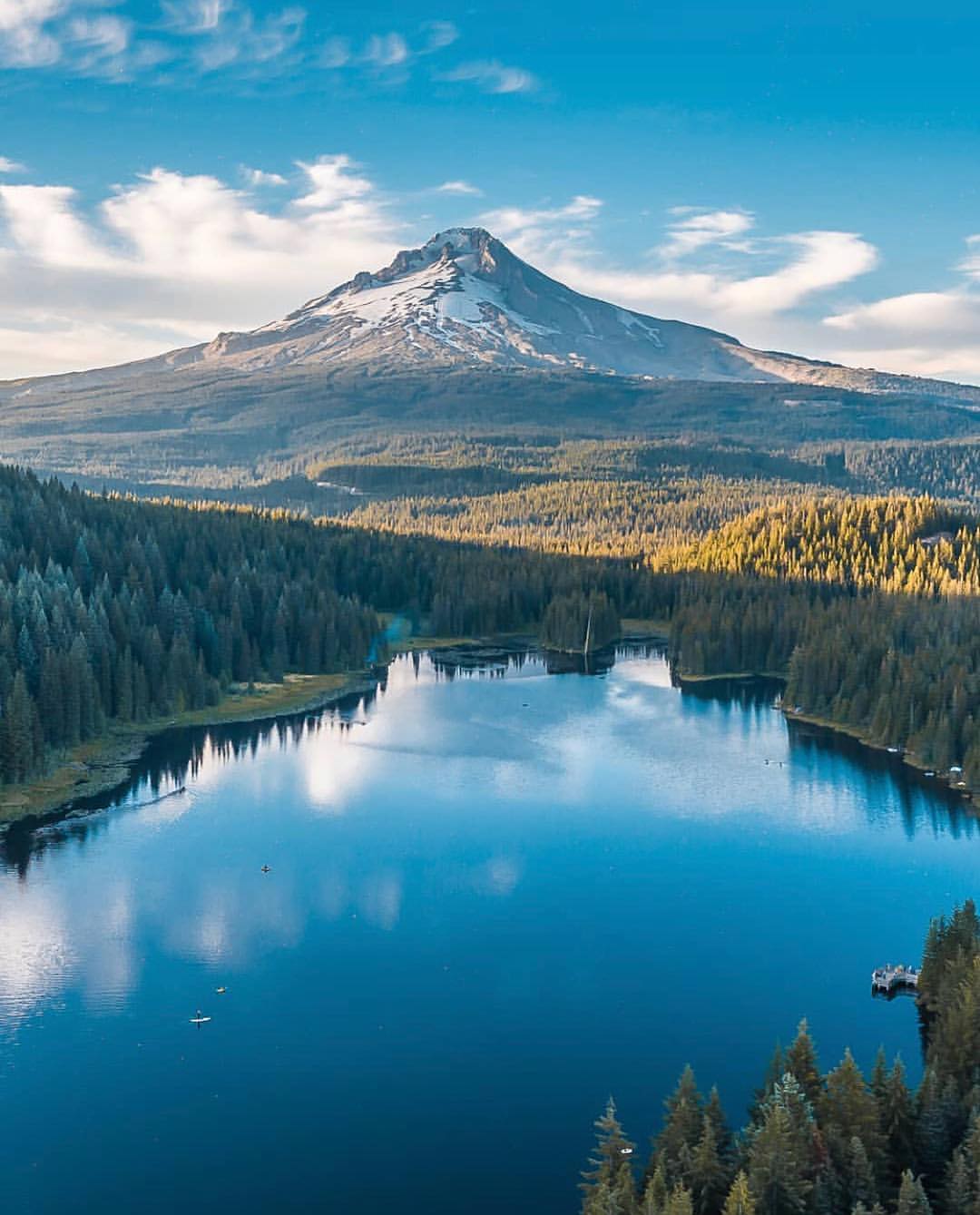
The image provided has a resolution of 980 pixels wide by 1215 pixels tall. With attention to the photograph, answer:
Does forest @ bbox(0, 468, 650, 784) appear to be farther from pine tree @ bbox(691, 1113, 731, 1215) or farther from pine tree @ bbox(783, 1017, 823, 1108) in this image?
pine tree @ bbox(691, 1113, 731, 1215)

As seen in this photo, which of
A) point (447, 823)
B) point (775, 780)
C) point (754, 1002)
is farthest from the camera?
point (775, 780)

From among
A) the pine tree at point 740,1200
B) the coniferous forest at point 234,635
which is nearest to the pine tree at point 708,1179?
the pine tree at point 740,1200

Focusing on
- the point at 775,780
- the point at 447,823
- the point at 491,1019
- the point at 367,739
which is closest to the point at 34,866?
the point at 447,823

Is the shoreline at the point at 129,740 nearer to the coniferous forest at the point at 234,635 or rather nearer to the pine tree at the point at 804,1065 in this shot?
the coniferous forest at the point at 234,635

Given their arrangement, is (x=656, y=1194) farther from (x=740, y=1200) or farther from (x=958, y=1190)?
(x=958, y=1190)

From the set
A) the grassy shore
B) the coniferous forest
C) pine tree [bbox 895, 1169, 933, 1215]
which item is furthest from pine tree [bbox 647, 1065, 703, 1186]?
the coniferous forest

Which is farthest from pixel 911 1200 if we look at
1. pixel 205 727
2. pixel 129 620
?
pixel 129 620

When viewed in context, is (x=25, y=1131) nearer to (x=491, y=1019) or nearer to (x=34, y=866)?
(x=491, y=1019)
